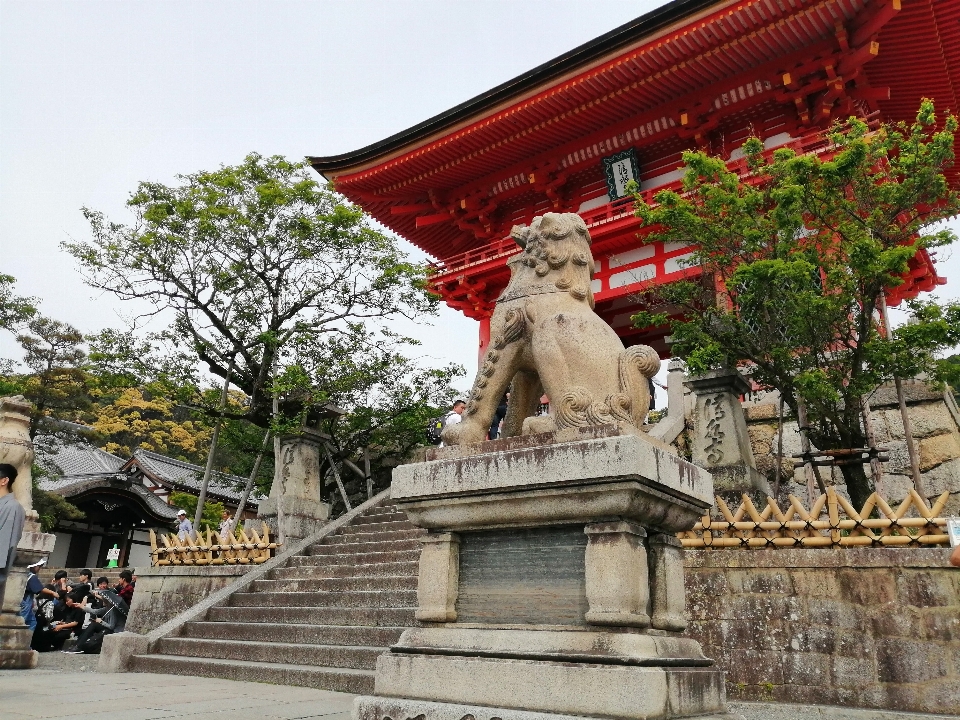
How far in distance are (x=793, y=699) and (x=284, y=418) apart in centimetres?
910

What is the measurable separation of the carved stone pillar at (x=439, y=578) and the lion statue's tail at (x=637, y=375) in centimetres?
115

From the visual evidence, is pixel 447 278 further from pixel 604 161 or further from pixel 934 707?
pixel 934 707

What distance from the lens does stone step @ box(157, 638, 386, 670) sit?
5.93 meters

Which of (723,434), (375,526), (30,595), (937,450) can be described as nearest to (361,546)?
(375,526)

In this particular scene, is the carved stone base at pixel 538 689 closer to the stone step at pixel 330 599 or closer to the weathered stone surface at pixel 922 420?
the stone step at pixel 330 599

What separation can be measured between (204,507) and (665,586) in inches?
907

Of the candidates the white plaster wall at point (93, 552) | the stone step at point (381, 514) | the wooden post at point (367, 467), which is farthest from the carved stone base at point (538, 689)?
the white plaster wall at point (93, 552)

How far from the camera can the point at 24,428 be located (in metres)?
8.14

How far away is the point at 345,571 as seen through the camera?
844 cm

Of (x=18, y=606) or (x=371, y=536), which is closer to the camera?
(x=18, y=606)

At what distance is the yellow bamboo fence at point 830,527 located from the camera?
5.25 meters

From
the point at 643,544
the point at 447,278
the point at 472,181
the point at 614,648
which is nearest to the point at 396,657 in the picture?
the point at 614,648

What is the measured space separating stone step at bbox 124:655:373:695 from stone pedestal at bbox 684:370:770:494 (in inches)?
192

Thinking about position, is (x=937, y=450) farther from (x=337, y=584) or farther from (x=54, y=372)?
(x=54, y=372)
